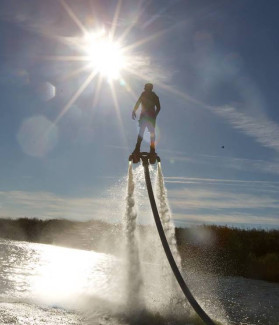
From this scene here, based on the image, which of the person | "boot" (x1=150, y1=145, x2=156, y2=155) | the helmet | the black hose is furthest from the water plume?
the helmet

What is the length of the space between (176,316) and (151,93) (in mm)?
8064

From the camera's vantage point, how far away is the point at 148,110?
1323cm

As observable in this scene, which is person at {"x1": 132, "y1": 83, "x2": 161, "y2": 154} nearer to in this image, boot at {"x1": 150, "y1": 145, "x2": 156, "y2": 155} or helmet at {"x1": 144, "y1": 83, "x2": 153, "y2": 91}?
helmet at {"x1": 144, "y1": 83, "x2": 153, "y2": 91}

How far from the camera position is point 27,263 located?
114 feet

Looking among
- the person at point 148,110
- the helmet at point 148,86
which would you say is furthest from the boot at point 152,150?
the helmet at point 148,86

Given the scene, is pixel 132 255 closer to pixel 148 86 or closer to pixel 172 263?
pixel 172 263

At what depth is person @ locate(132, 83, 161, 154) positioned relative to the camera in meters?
13.2

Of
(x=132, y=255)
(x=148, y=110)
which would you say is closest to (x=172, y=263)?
(x=132, y=255)

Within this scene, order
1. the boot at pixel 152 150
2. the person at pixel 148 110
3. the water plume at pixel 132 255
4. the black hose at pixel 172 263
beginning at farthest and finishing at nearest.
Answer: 1. the water plume at pixel 132 255
2. the boot at pixel 152 150
3. the person at pixel 148 110
4. the black hose at pixel 172 263

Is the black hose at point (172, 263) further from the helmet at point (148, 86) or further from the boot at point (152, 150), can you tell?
the helmet at point (148, 86)

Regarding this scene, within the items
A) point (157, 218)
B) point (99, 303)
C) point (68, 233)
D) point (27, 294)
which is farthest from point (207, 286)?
point (68, 233)

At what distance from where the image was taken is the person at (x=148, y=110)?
13227 mm

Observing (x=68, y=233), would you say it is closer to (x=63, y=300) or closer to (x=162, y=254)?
(x=63, y=300)

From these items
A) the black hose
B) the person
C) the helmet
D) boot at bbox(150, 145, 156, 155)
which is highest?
the helmet
